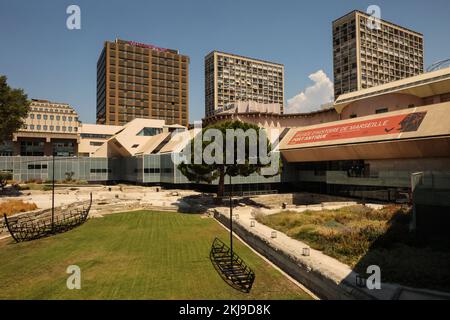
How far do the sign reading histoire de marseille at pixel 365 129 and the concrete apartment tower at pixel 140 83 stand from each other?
86.3m

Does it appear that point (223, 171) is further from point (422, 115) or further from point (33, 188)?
point (33, 188)

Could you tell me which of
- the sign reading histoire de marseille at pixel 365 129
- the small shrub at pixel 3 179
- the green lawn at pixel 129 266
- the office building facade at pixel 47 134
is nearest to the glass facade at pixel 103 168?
the small shrub at pixel 3 179

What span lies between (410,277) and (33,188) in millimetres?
64945

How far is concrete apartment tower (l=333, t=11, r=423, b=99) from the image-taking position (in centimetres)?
10544

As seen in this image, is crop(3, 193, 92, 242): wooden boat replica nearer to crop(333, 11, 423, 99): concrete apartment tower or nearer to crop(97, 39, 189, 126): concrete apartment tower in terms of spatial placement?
crop(97, 39, 189, 126): concrete apartment tower

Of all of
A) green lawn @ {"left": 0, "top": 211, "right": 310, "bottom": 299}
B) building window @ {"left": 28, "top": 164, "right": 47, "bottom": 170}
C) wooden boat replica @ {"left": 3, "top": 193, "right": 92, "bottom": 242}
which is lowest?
green lawn @ {"left": 0, "top": 211, "right": 310, "bottom": 299}

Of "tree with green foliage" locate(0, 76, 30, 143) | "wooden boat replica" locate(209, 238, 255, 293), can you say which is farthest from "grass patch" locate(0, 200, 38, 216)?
"wooden boat replica" locate(209, 238, 255, 293)

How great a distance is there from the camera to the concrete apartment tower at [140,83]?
403ft

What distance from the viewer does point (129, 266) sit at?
2014cm

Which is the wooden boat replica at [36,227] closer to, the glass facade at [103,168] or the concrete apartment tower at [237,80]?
the glass facade at [103,168]

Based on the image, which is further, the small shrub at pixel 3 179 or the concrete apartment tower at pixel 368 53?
the concrete apartment tower at pixel 368 53

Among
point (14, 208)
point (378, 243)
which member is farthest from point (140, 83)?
point (378, 243)

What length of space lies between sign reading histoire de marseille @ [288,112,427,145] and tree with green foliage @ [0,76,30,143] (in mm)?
47952
